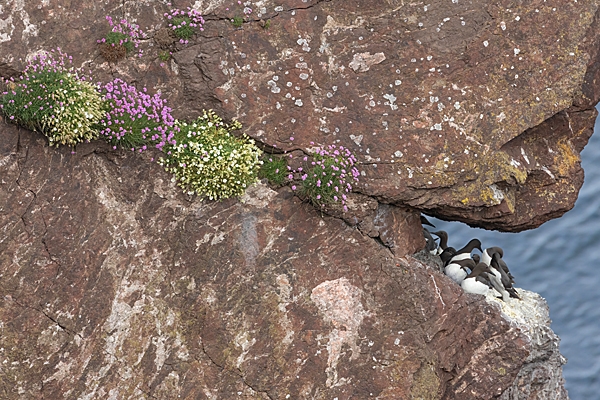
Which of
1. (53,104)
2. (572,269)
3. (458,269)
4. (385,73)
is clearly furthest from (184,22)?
(572,269)

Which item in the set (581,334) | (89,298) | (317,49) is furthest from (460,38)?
(581,334)

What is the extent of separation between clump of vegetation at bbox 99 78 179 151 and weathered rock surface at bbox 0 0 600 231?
0.87 ft

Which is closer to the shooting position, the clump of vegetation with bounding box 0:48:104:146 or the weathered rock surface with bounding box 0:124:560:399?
the weathered rock surface with bounding box 0:124:560:399

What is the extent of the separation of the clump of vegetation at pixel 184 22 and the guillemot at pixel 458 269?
5.65m

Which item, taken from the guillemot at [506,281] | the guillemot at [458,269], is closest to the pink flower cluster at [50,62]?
the guillemot at [458,269]

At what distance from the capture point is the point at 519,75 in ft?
37.2

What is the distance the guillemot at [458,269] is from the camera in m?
12.8

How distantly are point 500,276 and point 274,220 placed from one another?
14.6 ft

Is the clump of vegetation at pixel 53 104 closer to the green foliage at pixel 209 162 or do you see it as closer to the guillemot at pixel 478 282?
the green foliage at pixel 209 162

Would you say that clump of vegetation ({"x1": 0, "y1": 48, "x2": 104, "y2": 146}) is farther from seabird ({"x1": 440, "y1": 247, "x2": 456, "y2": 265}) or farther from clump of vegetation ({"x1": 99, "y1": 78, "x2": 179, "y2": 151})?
seabird ({"x1": 440, "y1": 247, "x2": 456, "y2": 265})

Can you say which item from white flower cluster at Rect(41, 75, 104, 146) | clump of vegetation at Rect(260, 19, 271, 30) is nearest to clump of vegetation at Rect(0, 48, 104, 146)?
white flower cluster at Rect(41, 75, 104, 146)

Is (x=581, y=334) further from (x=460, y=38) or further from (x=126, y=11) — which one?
(x=126, y=11)

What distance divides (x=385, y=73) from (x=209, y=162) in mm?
2900

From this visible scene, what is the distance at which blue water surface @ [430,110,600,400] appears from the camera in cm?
1966
